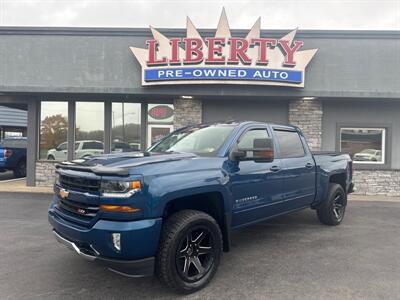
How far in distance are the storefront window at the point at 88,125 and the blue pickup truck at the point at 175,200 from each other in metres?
7.20

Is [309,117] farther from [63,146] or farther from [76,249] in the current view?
[76,249]

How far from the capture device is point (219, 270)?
4379mm

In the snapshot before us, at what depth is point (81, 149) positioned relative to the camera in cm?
1187

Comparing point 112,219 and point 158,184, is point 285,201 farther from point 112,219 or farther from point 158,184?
point 112,219

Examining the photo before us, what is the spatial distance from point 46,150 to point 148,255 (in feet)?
32.7

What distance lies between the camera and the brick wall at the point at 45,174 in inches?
459

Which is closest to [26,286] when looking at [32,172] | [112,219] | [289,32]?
[112,219]

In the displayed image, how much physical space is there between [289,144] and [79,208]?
3.56m

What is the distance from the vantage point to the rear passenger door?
5352 millimetres

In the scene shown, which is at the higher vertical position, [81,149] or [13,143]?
[13,143]

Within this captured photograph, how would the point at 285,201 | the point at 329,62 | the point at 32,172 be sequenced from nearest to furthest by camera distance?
1. the point at 285,201
2. the point at 329,62
3. the point at 32,172

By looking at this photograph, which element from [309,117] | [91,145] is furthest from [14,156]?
[309,117]

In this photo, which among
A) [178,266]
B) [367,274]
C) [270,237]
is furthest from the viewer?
[270,237]

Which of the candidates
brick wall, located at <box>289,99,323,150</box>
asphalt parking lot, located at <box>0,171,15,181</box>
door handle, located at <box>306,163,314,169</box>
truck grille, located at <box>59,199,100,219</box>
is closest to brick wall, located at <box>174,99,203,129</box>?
brick wall, located at <box>289,99,323,150</box>
